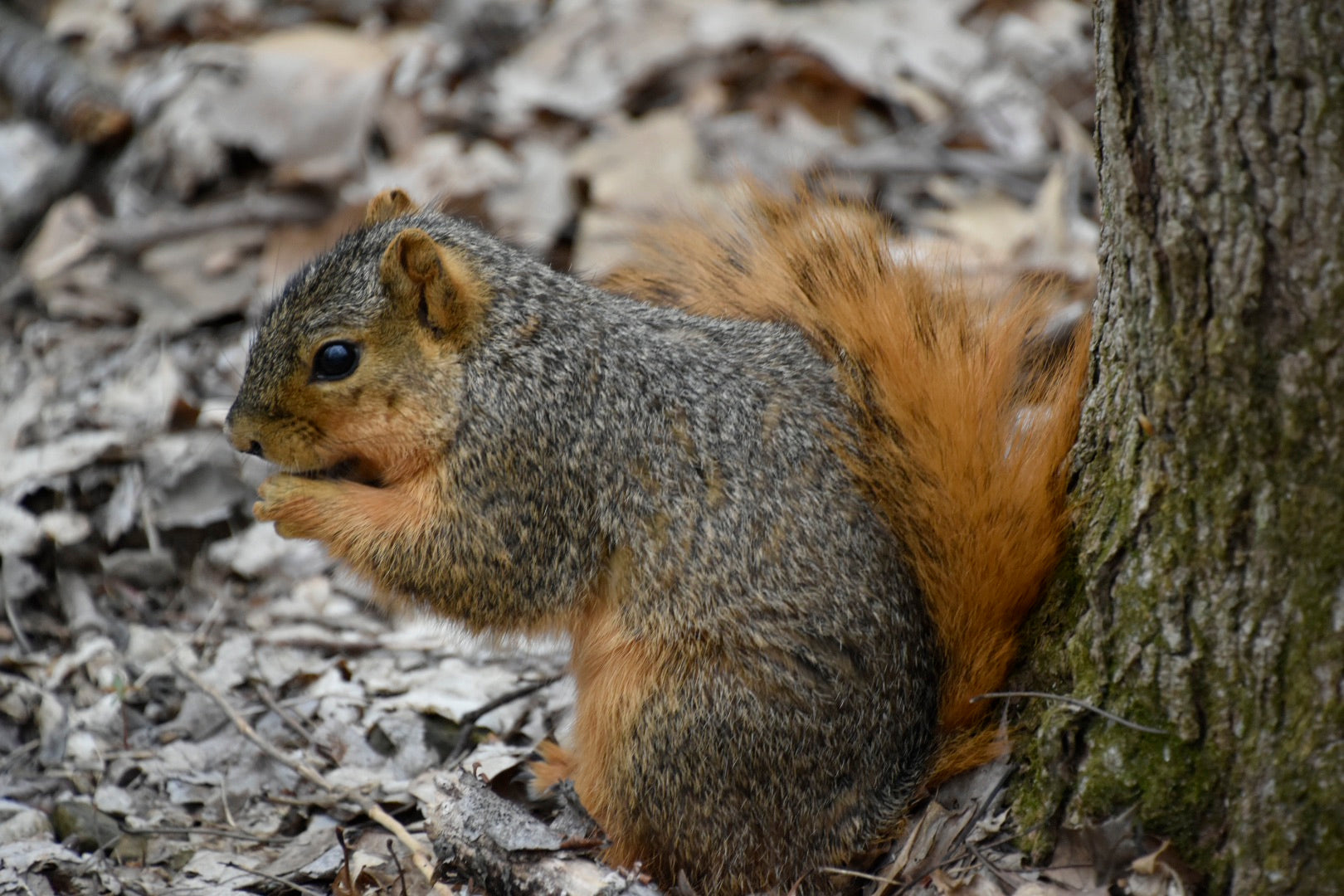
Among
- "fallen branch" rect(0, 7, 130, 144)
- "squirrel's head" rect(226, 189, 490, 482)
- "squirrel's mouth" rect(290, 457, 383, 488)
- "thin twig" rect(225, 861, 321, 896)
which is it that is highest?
"fallen branch" rect(0, 7, 130, 144)

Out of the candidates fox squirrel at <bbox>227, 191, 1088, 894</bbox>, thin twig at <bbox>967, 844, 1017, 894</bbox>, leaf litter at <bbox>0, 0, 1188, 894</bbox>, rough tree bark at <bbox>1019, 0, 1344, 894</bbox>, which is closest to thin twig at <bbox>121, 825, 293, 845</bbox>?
leaf litter at <bbox>0, 0, 1188, 894</bbox>

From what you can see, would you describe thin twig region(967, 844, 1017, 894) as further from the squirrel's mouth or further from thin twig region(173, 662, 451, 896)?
the squirrel's mouth

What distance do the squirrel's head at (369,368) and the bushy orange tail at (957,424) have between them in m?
0.77

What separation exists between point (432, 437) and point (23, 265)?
3.02m

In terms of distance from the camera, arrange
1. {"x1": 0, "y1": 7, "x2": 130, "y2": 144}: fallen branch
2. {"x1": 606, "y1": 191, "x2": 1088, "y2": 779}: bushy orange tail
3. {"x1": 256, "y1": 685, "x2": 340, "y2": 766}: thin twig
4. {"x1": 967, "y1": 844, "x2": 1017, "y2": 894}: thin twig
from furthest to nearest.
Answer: {"x1": 0, "y1": 7, "x2": 130, "y2": 144}: fallen branch → {"x1": 256, "y1": 685, "x2": 340, "y2": 766}: thin twig → {"x1": 606, "y1": 191, "x2": 1088, "y2": 779}: bushy orange tail → {"x1": 967, "y1": 844, "x2": 1017, "y2": 894}: thin twig

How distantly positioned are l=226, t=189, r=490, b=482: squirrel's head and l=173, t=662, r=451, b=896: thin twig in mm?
775

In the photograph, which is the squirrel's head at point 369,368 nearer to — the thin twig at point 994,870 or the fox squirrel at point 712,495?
the fox squirrel at point 712,495

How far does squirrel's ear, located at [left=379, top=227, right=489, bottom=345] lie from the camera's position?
8.37 feet

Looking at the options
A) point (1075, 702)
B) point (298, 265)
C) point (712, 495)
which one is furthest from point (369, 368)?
point (298, 265)

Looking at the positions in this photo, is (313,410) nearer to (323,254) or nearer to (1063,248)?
(323,254)

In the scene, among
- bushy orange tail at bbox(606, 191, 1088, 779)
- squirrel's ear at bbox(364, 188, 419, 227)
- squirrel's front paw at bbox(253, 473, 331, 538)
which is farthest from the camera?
squirrel's ear at bbox(364, 188, 419, 227)

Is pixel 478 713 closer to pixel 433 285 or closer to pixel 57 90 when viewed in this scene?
pixel 433 285

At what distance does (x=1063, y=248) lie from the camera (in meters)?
4.26

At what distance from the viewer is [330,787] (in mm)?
2920
